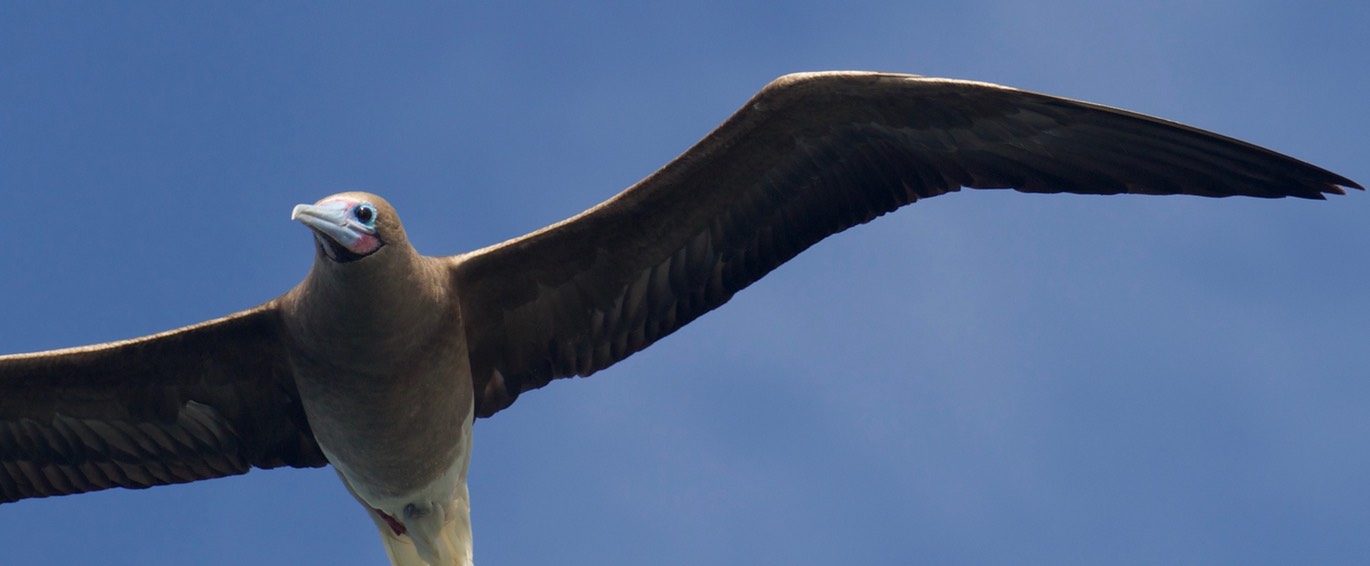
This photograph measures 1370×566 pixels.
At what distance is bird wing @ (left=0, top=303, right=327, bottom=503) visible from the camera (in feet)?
42.4

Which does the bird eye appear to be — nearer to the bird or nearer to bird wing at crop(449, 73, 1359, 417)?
the bird

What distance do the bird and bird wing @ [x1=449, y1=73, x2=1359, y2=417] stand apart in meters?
0.01

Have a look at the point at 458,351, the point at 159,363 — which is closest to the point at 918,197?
the point at 458,351

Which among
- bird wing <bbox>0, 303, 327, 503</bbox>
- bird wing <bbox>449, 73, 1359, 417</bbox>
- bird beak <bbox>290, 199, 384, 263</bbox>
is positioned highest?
bird wing <bbox>449, 73, 1359, 417</bbox>

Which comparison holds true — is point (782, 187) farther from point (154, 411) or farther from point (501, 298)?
point (154, 411)

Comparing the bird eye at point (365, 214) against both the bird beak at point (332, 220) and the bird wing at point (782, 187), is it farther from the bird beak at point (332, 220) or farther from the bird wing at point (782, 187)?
the bird wing at point (782, 187)

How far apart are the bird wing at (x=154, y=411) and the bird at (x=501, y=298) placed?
0.01 metres

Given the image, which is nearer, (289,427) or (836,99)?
(836,99)

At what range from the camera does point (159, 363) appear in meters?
13.1

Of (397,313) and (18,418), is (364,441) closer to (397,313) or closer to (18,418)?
(397,313)

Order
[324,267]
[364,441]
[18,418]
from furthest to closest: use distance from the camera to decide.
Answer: [18,418], [364,441], [324,267]

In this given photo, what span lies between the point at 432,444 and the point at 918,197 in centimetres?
369

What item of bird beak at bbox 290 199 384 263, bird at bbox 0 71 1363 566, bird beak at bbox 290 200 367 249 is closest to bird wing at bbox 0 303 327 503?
bird at bbox 0 71 1363 566

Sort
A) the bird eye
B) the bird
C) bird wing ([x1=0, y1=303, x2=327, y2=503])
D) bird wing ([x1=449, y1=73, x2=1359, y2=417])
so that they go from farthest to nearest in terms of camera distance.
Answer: bird wing ([x1=0, y1=303, x2=327, y2=503]) < bird wing ([x1=449, y1=73, x2=1359, y2=417]) < the bird < the bird eye
